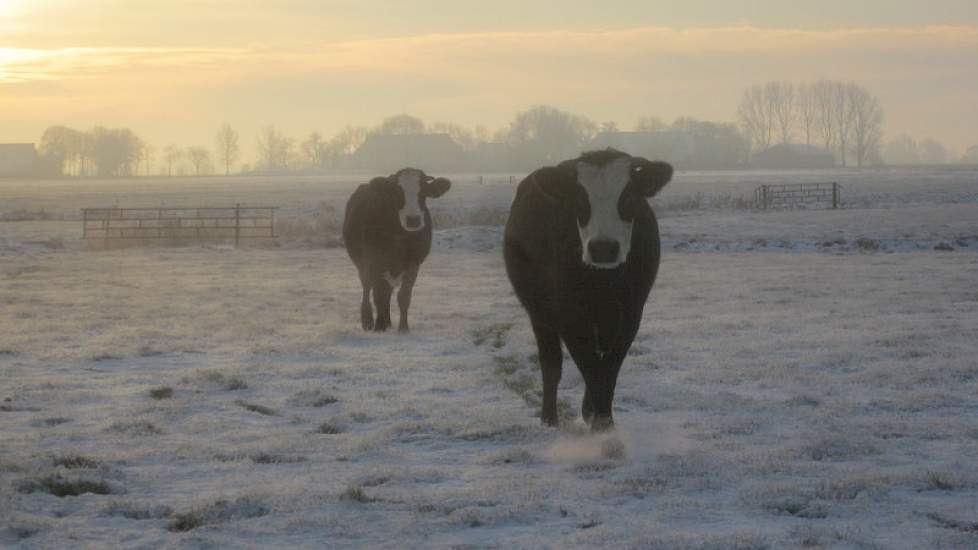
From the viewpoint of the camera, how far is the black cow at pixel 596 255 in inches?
303

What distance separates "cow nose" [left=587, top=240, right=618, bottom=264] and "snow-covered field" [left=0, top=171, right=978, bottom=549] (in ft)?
3.70

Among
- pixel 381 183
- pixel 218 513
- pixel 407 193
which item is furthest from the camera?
pixel 381 183

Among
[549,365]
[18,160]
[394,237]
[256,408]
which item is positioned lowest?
[256,408]

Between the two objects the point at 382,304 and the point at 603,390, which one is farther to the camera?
the point at 382,304

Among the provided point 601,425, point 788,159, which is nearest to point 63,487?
point 601,425

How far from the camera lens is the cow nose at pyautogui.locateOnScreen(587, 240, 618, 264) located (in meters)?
7.55

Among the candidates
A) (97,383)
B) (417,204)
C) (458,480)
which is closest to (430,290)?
(417,204)

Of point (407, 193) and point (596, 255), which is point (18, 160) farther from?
point (596, 255)

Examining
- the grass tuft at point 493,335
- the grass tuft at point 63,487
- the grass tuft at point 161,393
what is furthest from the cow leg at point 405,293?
the grass tuft at point 63,487

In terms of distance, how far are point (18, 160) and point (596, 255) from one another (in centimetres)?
19661

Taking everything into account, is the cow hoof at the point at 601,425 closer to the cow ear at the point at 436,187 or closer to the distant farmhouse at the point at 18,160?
the cow ear at the point at 436,187

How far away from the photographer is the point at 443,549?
560 centimetres

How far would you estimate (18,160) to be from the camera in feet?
622

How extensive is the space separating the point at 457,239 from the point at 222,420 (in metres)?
24.4
